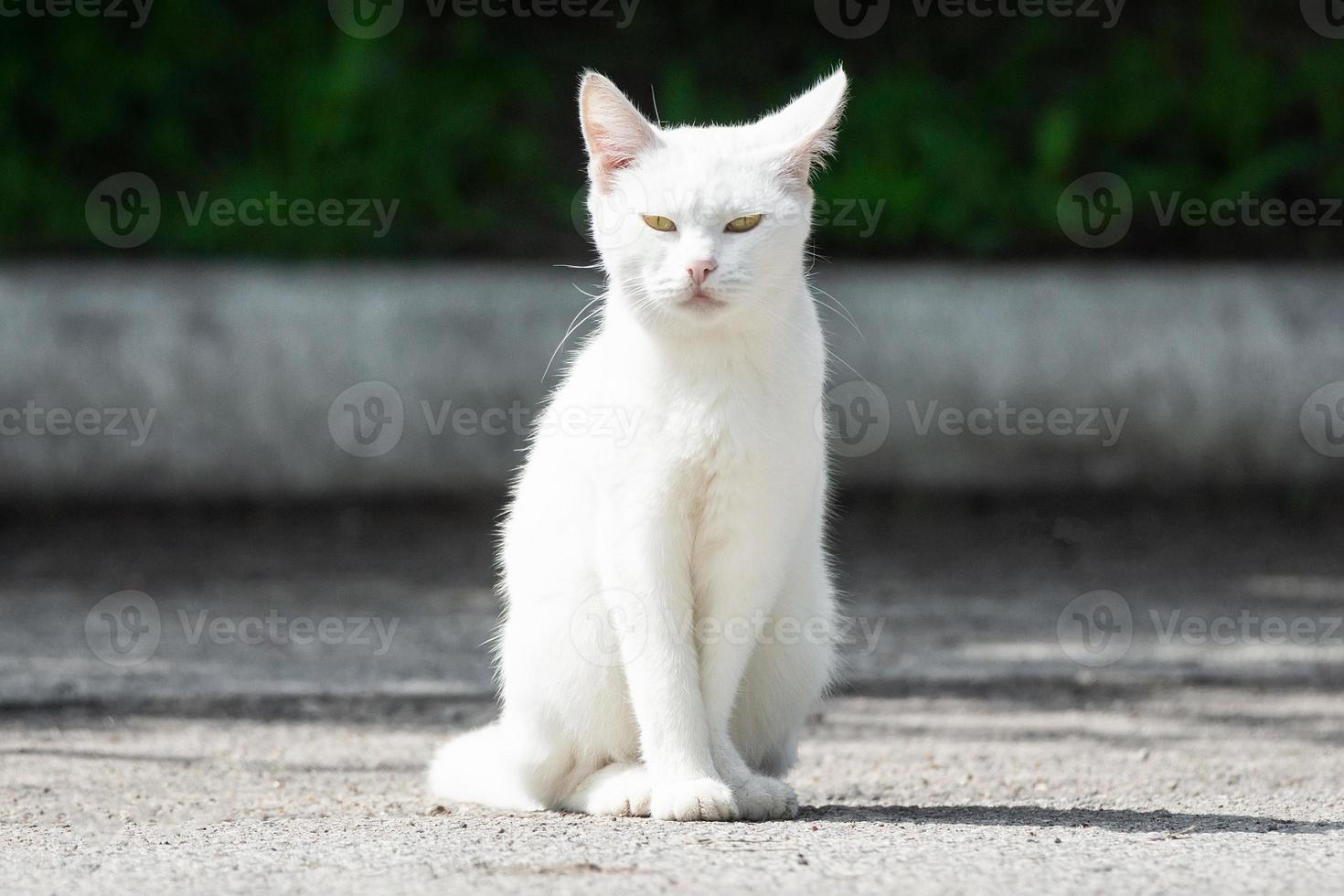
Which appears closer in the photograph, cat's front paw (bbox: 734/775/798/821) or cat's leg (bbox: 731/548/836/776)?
cat's front paw (bbox: 734/775/798/821)

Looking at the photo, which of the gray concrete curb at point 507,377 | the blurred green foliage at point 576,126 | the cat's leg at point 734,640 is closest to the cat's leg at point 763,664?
the cat's leg at point 734,640

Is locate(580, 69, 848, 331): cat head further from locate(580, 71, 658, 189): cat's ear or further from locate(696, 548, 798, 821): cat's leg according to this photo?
locate(696, 548, 798, 821): cat's leg

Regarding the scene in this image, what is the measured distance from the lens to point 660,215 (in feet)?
11.7

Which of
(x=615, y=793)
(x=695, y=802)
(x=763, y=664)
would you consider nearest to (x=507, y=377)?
(x=763, y=664)

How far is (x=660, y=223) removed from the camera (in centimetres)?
359

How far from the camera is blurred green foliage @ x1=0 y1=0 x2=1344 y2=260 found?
8.62m

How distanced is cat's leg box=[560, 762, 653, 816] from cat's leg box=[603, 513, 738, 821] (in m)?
0.08

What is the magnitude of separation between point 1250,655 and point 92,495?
17.9 ft

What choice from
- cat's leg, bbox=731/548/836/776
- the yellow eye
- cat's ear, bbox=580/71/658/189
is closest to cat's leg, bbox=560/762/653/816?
cat's leg, bbox=731/548/836/776

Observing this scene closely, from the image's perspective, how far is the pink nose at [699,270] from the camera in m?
3.47

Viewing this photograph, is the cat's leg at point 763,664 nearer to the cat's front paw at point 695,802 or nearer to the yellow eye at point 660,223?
the cat's front paw at point 695,802

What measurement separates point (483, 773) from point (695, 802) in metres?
0.76

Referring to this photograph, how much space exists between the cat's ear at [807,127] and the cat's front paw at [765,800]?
1425 mm

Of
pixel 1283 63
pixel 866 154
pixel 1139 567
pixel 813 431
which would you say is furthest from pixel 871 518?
pixel 813 431
